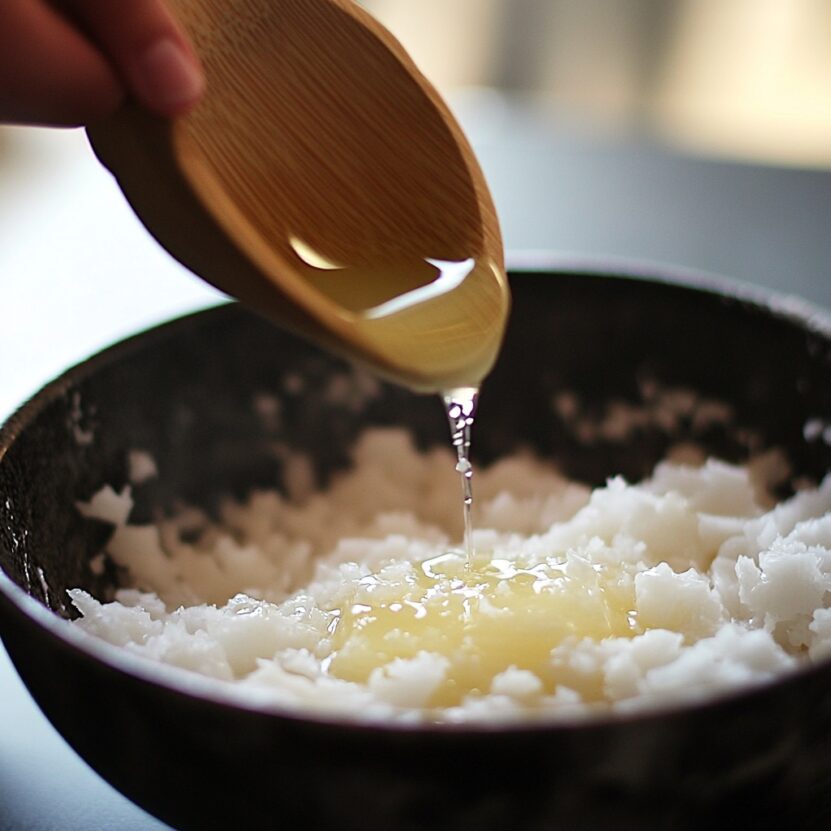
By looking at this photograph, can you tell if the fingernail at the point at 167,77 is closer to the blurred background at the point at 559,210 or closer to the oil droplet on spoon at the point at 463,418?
the oil droplet on spoon at the point at 463,418

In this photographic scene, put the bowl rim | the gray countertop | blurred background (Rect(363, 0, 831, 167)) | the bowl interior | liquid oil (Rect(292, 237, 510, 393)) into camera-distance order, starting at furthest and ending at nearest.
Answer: blurred background (Rect(363, 0, 831, 167)) < the gray countertop < the bowl interior < liquid oil (Rect(292, 237, 510, 393)) < the bowl rim

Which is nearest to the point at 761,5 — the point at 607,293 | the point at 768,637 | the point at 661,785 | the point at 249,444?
the point at 607,293

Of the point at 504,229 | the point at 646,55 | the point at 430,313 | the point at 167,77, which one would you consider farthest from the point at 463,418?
the point at 646,55

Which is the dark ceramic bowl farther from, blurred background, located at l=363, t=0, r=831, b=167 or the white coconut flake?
blurred background, located at l=363, t=0, r=831, b=167

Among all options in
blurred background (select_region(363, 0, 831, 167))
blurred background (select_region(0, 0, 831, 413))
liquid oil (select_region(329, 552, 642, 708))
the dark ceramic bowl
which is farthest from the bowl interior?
blurred background (select_region(363, 0, 831, 167))

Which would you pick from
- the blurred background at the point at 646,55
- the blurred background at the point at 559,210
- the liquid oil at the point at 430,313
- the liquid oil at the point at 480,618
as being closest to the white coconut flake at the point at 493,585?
the liquid oil at the point at 480,618

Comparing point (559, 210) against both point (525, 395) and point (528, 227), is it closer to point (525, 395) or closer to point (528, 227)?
point (528, 227)

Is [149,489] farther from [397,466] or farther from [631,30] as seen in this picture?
[631,30]
